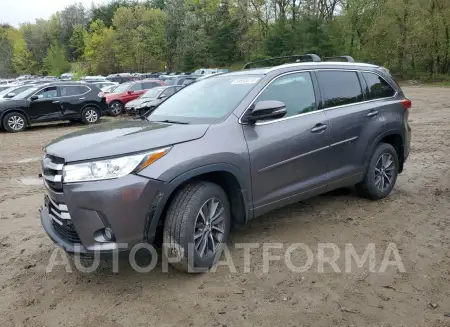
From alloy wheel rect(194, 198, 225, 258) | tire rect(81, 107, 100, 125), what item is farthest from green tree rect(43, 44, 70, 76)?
alloy wheel rect(194, 198, 225, 258)

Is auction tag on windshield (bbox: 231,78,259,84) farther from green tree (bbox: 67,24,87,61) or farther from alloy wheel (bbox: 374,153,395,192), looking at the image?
green tree (bbox: 67,24,87,61)

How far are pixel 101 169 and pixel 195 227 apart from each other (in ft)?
2.89

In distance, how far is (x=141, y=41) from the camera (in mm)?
63844

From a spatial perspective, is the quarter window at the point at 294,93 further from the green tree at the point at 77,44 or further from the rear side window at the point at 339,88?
the green tree at the point at 77,44

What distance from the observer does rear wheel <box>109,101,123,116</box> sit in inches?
734

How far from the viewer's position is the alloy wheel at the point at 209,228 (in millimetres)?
3459

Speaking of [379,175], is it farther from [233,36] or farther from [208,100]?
[233,36]

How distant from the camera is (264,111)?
369 cm

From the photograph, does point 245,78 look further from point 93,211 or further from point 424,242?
point 424,242

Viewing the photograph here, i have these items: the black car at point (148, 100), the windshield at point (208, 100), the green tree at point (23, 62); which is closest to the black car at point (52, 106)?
the black car at point (148, 100)

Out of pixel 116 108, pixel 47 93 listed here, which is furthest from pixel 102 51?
pixel 47 93

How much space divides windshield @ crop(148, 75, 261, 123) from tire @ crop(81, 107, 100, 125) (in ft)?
38.0

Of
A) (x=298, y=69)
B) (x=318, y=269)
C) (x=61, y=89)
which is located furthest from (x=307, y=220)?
(x=61, y=89)

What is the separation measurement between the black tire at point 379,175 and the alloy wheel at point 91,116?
12.3m
